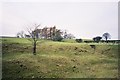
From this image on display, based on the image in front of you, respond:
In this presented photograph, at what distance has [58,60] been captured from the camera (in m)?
7.09

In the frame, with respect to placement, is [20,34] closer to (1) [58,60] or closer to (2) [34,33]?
(2) [34,33]

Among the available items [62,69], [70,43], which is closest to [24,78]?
[62,69]

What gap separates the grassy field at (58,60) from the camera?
22.9 feet

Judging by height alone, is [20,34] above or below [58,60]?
above

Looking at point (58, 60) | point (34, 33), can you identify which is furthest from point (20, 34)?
point (58, 60)

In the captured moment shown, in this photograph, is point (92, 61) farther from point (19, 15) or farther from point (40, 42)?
point (19, 15)

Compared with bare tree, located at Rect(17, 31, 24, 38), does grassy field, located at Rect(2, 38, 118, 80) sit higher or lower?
lower

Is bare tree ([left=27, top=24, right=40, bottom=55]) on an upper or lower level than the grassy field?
upper

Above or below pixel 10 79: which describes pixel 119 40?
above

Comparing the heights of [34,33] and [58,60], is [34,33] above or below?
above

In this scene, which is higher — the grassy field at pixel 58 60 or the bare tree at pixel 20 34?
the bare tree at pixel 20 34

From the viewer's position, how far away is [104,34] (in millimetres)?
7184

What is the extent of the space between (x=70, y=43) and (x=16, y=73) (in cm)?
170

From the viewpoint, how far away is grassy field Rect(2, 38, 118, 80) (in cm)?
699
